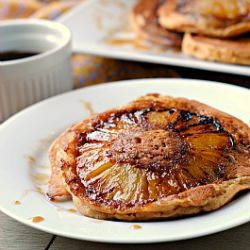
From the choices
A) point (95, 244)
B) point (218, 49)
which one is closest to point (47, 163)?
point (95, 244)

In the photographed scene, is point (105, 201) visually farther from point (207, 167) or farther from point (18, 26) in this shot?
point (18, 26)

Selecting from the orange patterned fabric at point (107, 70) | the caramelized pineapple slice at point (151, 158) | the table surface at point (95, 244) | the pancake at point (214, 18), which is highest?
the caramelized pineapple slice at point (151, 158)

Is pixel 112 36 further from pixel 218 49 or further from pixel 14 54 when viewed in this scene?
pixel 218 49

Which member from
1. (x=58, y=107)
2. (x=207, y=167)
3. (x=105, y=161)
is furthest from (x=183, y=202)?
(x=58, y=107)

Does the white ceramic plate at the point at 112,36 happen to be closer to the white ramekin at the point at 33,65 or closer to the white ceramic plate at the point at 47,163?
the white ramekin at the point at 33,65

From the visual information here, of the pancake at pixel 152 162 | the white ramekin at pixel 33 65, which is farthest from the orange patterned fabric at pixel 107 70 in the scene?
the pancake at pixel 152 162
